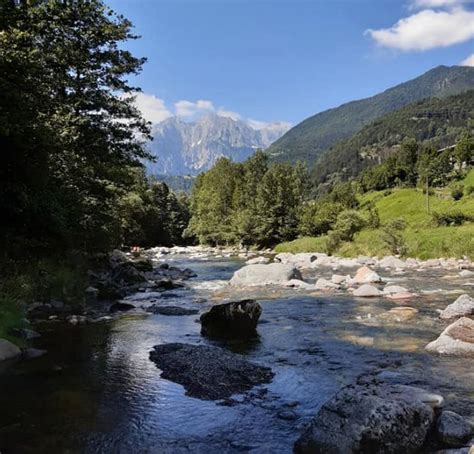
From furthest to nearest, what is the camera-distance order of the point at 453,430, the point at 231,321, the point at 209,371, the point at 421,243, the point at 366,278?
the point at 421,243, the point at 366,278, the point at 231,321, the point at 209,371, the point at 453,430

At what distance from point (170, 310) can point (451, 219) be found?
146 ft

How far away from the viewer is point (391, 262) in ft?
135

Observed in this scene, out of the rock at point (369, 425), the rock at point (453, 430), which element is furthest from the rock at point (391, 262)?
the rock at point (369, 425)

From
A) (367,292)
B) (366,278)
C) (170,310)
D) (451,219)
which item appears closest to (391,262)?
(366,278)

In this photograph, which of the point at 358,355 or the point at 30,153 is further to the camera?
the point at 30,153

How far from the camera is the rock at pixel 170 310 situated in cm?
2055

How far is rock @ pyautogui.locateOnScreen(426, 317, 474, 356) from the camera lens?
41.3 feet

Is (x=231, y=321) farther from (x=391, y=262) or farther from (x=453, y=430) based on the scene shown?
(x=391, y=262)

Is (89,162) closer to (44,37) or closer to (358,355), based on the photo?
(44,37)

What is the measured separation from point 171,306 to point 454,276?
18940 millimetres

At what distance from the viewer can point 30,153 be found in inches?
592

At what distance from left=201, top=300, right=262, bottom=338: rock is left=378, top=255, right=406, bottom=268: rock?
84.7 ft

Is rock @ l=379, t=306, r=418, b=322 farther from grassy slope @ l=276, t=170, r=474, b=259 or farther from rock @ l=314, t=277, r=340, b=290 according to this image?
grassy slope @ l=276, t=170, r=474, b=259

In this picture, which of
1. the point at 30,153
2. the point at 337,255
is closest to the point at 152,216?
the point at 337,255
